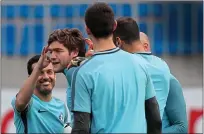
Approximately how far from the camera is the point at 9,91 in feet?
36.4

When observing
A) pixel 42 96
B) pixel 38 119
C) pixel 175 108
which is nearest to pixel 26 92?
pixel 38 119

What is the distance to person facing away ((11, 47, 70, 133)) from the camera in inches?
Result: 222

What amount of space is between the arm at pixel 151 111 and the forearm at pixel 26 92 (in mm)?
1288

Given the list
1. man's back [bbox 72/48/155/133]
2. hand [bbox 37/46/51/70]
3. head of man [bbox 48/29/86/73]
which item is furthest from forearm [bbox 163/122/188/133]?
man's back [bbox 72/48/155/133]

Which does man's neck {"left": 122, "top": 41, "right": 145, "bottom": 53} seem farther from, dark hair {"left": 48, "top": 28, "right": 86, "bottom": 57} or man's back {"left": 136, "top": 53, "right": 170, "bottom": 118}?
dark hair {"left": 48, "top": 28, "right": 86, "bottom": 57}

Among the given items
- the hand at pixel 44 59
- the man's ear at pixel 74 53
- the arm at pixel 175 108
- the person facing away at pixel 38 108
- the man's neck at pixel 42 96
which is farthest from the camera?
the man's neck at pixel 42 96

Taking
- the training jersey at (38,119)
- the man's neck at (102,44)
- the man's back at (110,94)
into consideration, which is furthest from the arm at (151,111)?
the training jersey at (38,119)

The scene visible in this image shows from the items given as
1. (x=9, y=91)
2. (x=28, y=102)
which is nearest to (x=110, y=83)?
(x=28, y=102)

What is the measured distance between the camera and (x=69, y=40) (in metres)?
5.54

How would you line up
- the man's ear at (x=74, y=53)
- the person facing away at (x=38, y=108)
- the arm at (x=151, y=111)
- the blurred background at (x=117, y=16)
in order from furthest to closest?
1. the blurred background at (x=117, y=16)
2. the person facing away at (x=38, y=108)
3. the man's ear at (x=74, y=53)
4. the arm at (x=151, y=111)

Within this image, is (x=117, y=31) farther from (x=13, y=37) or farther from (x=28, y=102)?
(x=13, y=37)

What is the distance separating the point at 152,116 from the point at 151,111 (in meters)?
0.03

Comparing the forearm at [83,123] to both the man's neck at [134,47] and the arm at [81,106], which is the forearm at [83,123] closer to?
the arm at [81,106]

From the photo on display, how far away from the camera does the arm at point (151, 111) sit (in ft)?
14.2
